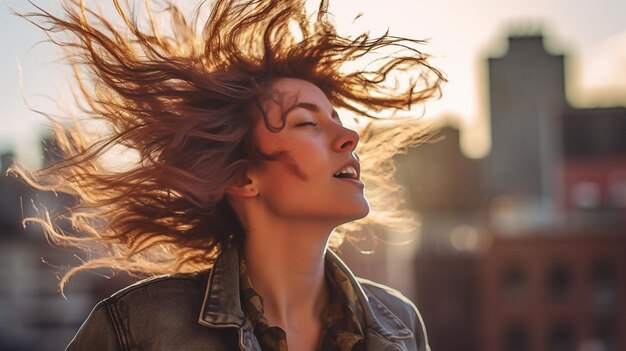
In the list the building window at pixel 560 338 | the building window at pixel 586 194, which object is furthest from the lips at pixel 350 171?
the building window at pixel 586 194

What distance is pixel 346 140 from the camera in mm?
3359

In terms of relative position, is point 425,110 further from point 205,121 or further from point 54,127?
point 54,127

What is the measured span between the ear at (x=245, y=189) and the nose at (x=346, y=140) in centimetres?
31

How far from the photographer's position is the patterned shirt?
10.6 feet

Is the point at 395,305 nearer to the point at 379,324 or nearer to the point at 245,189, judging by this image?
the point at 379,324

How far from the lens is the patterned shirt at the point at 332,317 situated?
128 inches

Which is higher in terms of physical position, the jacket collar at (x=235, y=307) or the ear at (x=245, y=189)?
the ear at (x=245, y=189)

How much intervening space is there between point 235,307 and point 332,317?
0.41 meters

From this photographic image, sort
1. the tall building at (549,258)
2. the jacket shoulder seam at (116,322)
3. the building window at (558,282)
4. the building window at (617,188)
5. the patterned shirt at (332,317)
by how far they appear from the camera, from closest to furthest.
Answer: the jacket shoulder seam at (116,322) < the patterned shirt at (332,317) < the tall building at (549,258) < the building window at (558,282) < the building window at (617,188)

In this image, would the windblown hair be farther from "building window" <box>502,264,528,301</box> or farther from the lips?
"building window" <box>502,264,528,301</box>

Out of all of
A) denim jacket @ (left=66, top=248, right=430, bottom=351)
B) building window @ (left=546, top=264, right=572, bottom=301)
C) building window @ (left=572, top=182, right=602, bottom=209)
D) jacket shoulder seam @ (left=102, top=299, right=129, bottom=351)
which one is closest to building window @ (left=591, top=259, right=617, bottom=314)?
building window @ (left=546, top=264, right=572, bottom=301)

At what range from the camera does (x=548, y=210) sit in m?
70.9

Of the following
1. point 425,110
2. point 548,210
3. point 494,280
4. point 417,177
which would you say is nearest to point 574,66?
point 417,177

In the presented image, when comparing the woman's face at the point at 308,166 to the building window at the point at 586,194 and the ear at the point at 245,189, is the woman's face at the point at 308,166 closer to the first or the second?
the ear at the point at 245,189
